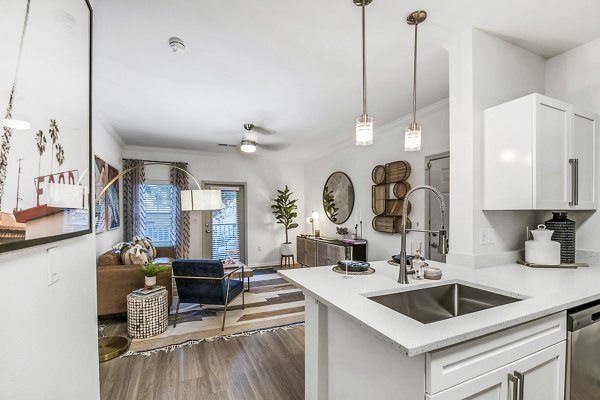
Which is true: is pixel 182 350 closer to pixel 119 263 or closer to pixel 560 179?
pixel 119 263

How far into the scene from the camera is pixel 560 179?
189cm

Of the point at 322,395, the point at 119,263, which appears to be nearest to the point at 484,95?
the point at 322,395

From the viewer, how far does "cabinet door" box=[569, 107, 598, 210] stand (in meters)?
1.95

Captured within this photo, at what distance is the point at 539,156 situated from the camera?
1771 millimetres

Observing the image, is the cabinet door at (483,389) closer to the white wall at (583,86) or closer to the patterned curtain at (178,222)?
the white wall at (583,86)

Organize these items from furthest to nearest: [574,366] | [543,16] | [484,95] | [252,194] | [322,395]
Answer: [252,194]
[484,95]
[543,16]
[322,395]
[574,366]

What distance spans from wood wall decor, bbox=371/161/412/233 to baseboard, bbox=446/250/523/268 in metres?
1.59

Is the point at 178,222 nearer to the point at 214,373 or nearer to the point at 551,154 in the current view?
the point at 214,373

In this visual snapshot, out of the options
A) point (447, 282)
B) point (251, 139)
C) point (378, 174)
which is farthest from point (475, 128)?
point (251, 139)

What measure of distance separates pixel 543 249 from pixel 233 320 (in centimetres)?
308

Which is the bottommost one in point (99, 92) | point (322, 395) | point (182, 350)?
point (182, 350)

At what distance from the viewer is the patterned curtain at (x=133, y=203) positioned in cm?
512

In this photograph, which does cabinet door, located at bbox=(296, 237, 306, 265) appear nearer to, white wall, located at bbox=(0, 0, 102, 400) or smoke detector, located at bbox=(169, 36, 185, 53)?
smoke detector, located at bbox=(169, 36, 185, 53)

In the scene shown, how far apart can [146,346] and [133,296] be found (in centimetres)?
53
